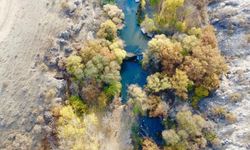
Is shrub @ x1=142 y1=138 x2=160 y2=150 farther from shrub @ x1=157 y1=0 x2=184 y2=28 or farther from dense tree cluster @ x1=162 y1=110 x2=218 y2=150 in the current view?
shrub @ x1=157 y1=0 x2=184 y2=28

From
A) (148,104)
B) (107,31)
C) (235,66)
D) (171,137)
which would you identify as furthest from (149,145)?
(107,31)

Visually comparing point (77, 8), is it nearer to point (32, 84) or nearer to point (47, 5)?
point (47, 5)

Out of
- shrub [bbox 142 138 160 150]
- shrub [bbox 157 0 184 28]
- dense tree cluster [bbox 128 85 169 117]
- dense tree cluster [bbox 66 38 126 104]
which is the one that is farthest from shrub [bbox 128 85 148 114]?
shrub [bbox 157 0 184 28]

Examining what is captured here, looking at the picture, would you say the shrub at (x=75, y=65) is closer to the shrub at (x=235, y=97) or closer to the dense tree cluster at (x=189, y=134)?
the dense tree cluster at (x=189, y=134)

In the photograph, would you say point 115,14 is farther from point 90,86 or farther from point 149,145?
point 149,145

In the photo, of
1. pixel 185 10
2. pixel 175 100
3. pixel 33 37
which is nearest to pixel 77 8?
pixel 33 37
